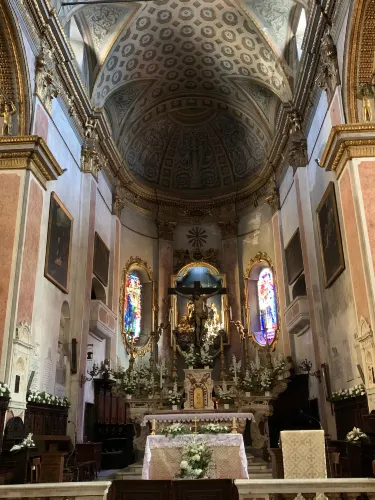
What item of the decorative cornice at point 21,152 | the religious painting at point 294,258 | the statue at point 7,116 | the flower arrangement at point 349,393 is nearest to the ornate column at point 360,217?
the flower arrangement at point 349,393

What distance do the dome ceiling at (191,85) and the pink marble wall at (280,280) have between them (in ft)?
8.09

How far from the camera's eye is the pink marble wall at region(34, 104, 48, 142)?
10.9m

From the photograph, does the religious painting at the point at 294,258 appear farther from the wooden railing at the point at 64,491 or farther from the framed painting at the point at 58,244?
the wooden railing at the point at 64,491

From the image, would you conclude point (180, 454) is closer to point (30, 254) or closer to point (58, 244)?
point (30, 254)

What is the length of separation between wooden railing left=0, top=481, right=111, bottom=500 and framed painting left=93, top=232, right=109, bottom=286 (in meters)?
10.6

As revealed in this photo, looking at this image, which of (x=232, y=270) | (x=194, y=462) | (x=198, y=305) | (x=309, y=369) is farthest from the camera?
(x=232, y=270)

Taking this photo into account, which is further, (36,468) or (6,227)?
(6,227)

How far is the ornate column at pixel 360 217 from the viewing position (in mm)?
8805

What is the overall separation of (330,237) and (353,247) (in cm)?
197

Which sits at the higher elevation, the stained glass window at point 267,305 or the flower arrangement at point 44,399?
the stained glass window at point 267,305

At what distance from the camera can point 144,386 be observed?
12977 millimetres

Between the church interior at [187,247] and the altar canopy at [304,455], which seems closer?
the altar canopy at [304,455]

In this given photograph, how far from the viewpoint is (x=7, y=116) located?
34.8 feet

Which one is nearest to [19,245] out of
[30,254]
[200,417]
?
[30,254]
